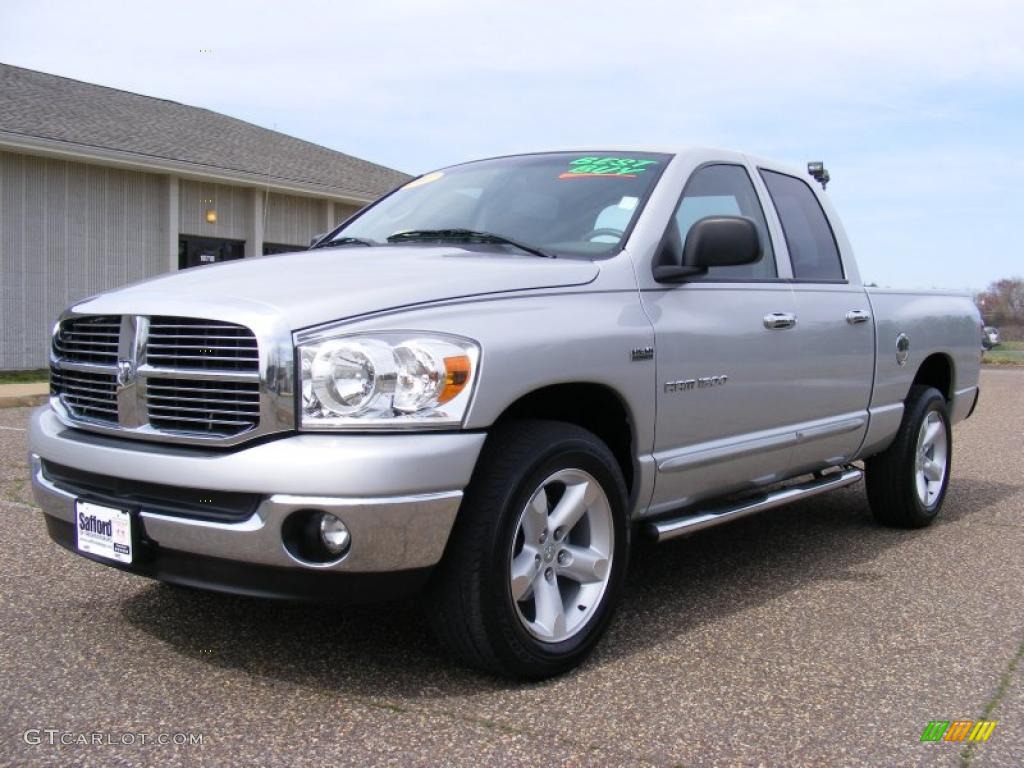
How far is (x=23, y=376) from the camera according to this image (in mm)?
14812

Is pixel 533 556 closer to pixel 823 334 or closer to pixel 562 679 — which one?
pixel 562 679

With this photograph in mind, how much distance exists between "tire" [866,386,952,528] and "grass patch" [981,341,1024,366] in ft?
87.5

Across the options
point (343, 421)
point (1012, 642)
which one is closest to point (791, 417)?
point (1012, 642)

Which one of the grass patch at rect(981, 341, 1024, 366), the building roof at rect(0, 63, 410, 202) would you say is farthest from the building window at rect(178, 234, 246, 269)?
the grass patch at rect(981, 341, 1024, 366)

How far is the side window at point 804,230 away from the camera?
196 inches

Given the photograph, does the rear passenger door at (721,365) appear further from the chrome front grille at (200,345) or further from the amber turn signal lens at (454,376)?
the chrome front grille at (200,345)

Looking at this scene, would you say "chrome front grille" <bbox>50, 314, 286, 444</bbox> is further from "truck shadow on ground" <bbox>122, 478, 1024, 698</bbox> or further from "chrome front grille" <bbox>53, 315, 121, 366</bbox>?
"truck shadow on ground" <bbox>122, 478, 1024, 698</bbox>

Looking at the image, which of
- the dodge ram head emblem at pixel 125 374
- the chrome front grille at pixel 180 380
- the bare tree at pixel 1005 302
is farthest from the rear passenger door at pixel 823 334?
the bare tree at pixel 1005 302

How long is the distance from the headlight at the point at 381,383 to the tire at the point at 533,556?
0.96 ft

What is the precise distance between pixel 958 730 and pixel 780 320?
1.89m

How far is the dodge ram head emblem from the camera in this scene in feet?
10.5

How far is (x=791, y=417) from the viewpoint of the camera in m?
4.59

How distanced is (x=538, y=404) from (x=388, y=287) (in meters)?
0.68
